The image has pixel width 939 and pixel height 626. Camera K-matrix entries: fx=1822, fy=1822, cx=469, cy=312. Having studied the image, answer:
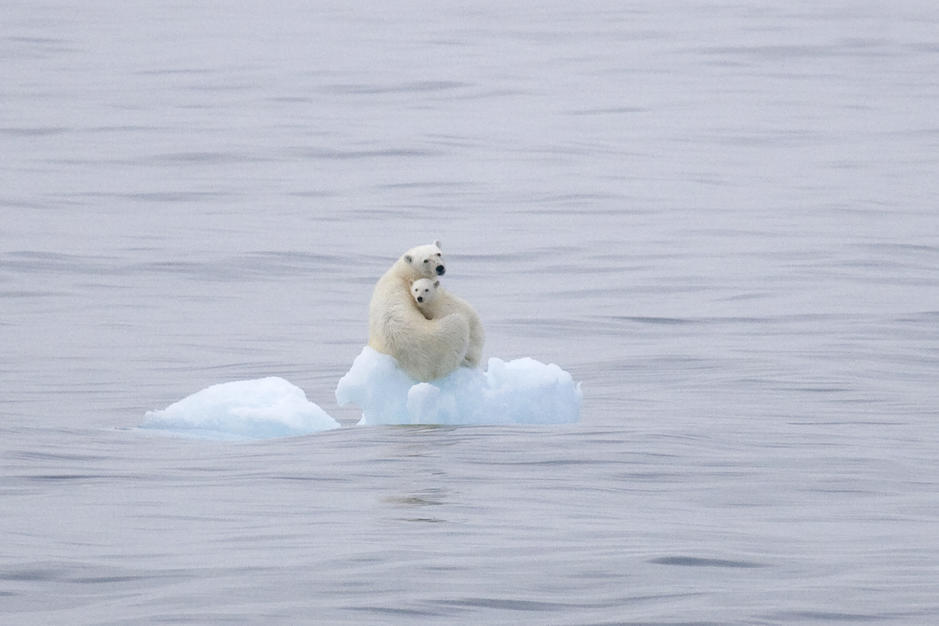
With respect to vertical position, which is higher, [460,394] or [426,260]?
[426,260]

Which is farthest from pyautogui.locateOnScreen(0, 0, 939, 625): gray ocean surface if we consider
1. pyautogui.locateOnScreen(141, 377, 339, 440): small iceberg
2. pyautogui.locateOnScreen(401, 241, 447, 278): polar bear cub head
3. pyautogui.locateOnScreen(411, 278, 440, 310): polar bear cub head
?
pyautogui.locateOnScreen(401, 241, 447, 278): polar bear cub head

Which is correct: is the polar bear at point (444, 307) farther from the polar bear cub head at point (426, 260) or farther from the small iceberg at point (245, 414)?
the small iceberg at point (245, 414)

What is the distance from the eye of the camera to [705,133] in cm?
4659

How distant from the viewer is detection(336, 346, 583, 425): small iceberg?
11336 mm

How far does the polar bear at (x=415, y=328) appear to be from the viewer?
1116 cm

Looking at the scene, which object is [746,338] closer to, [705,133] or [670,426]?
[670,426]

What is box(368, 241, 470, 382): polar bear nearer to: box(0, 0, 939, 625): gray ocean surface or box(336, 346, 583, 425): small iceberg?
box(336, 346, 583, 425): small iceberg

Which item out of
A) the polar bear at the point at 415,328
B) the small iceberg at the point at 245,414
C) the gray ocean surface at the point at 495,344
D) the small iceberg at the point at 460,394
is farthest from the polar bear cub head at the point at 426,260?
the small iceberg at the point at 245,414

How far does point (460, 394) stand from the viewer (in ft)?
37.7

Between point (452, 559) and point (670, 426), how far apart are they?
4.32 meters

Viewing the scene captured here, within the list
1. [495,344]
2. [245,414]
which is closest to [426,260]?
[245,414]

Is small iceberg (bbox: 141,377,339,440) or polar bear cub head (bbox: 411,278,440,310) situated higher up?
polar bear cub head (bbox: 411,278,440,310)

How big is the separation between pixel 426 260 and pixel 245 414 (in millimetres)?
1667

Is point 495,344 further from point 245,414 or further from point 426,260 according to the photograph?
point 426,260
